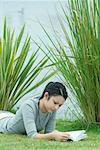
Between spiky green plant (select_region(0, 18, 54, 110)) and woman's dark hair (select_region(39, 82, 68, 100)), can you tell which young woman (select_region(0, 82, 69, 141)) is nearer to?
woman's dark hair (select_region(39, 82, 68, 100))

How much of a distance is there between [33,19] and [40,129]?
2748 millimetres

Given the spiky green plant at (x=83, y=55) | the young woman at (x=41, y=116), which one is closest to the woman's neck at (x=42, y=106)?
the young woman at (x=41, y=116)

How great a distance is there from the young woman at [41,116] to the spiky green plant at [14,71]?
4.39ft

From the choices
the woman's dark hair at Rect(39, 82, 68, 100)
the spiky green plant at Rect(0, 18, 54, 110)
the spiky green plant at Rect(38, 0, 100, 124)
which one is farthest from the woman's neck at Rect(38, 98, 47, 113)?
the spiky green plant at Rect(0, 18, 54, 110)

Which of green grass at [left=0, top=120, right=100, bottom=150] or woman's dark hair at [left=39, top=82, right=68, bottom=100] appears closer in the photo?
green grass at [left=0, top=120, right=100, bottom=150]

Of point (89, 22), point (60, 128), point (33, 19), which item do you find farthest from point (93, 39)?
point (33, 19)

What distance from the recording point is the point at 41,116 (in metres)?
5.09

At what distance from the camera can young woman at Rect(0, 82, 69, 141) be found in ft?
15.8

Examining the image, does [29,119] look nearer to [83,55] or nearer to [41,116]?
[41,116]

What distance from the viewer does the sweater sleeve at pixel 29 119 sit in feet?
16.1

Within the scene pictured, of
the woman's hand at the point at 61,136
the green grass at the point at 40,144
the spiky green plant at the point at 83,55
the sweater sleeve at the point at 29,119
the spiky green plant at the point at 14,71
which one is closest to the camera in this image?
the green grass at the point at 40,144

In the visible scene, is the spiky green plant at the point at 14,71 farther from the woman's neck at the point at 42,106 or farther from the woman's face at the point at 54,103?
the woman's face at the point at 54,103

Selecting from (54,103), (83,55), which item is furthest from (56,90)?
(83,55)

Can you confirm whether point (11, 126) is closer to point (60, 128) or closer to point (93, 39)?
point (60, 128)
